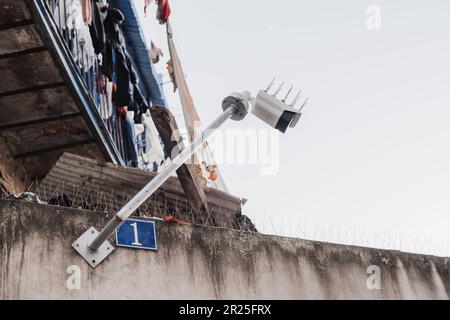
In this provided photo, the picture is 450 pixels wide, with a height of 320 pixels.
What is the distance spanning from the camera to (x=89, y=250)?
462cm

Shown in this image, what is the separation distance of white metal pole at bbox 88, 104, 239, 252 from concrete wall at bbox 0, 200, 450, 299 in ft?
0.80

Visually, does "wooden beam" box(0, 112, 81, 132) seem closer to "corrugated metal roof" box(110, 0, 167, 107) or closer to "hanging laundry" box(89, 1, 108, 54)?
"hanging laundry" box(89, 1, 108, 54)

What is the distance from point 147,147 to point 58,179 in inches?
207

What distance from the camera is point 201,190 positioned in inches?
232

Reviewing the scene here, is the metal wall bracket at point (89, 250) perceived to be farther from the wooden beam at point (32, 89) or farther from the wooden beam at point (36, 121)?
the wooden beam at point (36, 121)

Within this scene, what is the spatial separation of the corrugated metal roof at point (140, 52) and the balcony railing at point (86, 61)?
196cm

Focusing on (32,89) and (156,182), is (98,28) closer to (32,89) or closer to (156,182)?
(32,89)

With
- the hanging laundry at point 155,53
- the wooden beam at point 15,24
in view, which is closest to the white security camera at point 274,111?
the wooden beam at point 15,24

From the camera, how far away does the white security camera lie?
183 inches

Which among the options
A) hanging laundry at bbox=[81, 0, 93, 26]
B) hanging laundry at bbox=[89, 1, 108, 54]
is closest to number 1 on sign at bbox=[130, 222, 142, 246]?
hanging laundry at bbox=[81, 0, 93, 26]

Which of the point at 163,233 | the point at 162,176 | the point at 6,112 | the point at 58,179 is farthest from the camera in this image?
the point at 6,112

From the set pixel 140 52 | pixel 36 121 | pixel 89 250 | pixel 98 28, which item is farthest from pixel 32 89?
pixel 140 52
